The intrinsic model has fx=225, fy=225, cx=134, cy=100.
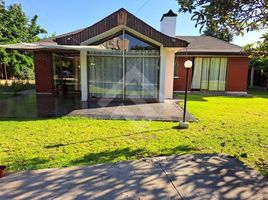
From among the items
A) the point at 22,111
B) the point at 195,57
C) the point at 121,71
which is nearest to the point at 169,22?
the point at 195,57

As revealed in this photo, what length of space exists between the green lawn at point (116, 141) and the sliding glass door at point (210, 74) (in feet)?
36.7

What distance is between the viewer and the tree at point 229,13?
4.60 meters

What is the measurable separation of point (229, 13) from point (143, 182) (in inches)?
162

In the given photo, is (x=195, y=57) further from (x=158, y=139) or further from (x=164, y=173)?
(x=164, y=173)

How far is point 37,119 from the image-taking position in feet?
30.7

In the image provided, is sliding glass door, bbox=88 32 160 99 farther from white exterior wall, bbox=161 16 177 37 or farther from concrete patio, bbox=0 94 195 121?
white exterior wall, bbox=161 16 177 37

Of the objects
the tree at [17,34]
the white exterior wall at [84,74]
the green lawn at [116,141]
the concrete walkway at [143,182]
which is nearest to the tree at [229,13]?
the concrete walkway at [143,182]

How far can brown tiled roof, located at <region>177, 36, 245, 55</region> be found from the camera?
19.1 metres

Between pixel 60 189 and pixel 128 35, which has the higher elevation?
pixel 128 35

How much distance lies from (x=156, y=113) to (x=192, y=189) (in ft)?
21.3

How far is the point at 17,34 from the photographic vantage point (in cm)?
3244

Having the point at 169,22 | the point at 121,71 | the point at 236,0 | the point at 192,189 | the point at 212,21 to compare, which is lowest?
the point at 192,189

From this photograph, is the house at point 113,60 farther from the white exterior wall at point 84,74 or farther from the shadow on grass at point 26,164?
the shadow on grass at point 26,164

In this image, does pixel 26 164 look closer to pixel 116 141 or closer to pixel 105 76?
pixel 116 141
